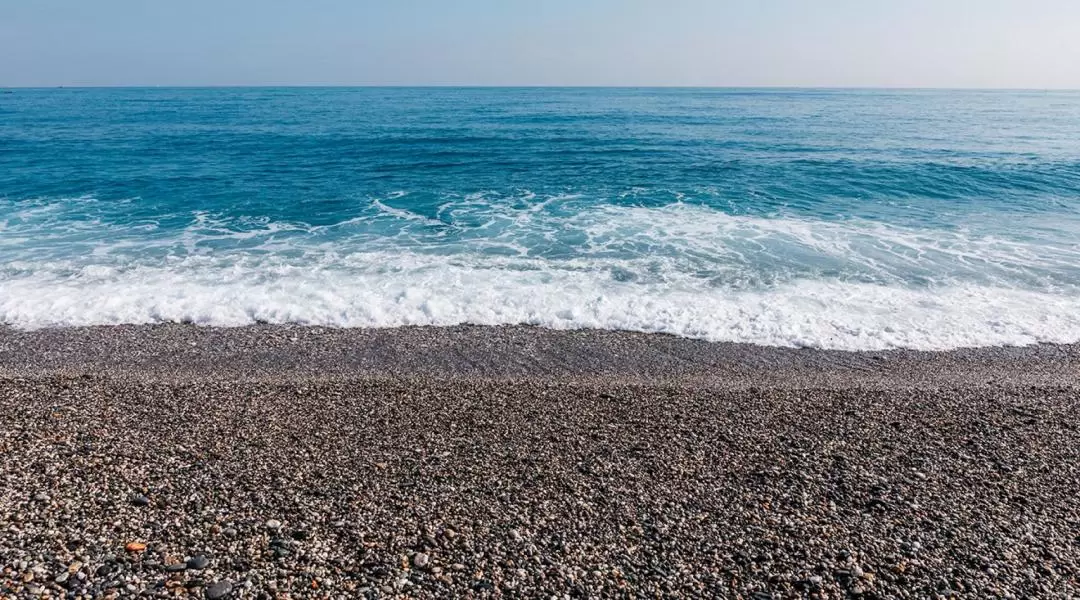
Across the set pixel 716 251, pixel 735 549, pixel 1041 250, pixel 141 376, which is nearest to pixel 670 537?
pixel 735 549

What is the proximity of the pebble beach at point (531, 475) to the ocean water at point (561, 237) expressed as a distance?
5.97 ft

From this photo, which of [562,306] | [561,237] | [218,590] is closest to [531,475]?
[218,590]

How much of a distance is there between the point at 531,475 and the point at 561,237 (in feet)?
34.9

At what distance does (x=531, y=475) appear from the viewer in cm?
559

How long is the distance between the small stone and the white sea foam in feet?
20.6

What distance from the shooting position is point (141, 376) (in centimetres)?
790

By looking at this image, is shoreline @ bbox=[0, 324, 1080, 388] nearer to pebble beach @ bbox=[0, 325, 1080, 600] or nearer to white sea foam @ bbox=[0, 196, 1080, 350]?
pebble beach @ bbox=[0, 325, 1080, 600]

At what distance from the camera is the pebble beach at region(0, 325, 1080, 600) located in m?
4.32

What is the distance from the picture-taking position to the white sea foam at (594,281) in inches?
399

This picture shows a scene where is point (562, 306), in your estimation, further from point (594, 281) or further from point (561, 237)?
point (561, 237)

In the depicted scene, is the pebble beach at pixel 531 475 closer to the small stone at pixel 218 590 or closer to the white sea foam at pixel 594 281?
the small stone at pixel 218 590

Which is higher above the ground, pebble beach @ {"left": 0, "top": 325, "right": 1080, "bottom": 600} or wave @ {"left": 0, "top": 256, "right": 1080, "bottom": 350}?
wave @ {"left": 0, "top": 256, "right": 1080, "bottom": 350}

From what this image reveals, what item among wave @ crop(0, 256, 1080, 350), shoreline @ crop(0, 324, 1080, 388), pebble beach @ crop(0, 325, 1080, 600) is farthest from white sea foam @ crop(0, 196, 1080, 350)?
pebble beach @ crop(0, 325, 1080, 600)

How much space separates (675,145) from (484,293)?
25.2 m
